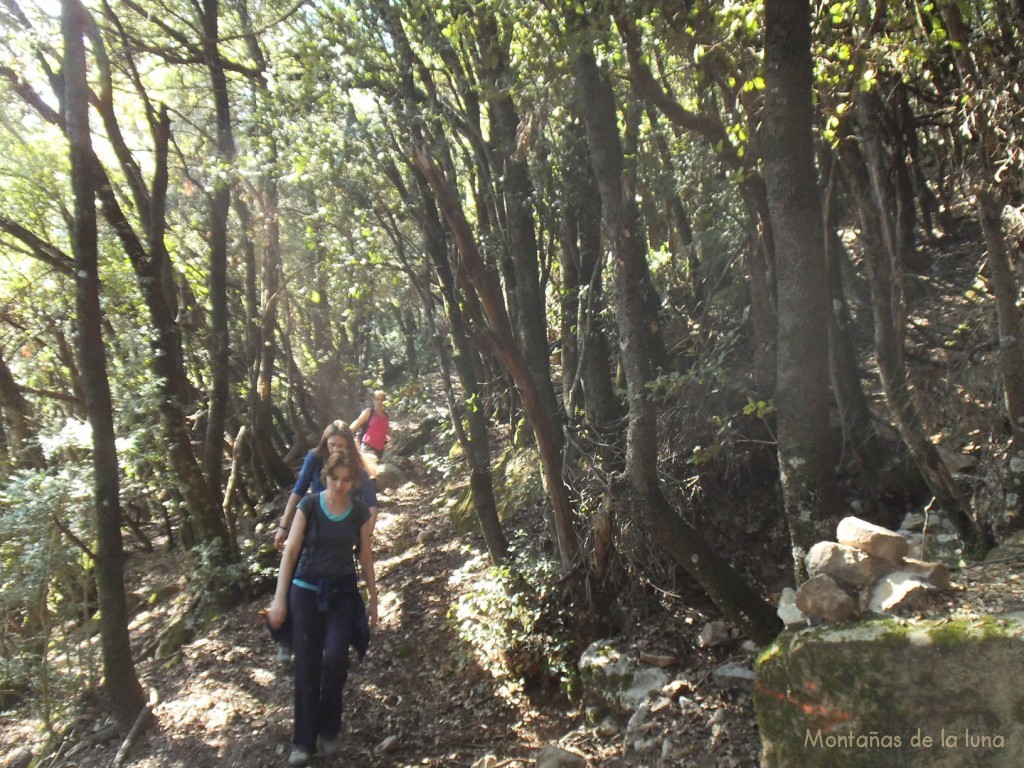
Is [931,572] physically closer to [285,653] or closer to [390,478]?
[285,653]

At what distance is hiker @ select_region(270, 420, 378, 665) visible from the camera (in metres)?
4.98

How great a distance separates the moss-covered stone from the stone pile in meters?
0.15

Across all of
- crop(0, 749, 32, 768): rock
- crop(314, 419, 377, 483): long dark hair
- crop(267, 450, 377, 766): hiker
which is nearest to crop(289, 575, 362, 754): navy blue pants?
crop(267, 450, 377, 766): hiker

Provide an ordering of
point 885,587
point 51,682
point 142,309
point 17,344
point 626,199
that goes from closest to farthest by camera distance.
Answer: point 885,587, point 626,199, point 51,682, point 142,309, point 17,344

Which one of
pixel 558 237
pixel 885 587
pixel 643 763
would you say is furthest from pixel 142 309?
pixel 885 587

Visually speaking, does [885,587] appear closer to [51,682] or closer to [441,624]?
[441,624]

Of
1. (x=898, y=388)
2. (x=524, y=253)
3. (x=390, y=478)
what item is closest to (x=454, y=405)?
(x=524, y=253)

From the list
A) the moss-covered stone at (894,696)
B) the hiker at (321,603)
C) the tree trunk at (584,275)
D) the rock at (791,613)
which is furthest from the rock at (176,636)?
the moss-covered stone at (894,696)

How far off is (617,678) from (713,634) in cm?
77

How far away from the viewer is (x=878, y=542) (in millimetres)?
3559

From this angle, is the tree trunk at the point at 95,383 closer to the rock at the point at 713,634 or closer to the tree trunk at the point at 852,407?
the rock at the point at 713,634

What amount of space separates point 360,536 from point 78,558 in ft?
14.4

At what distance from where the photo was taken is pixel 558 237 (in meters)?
8.33

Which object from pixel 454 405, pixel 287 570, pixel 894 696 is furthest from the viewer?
pixel 454 405
